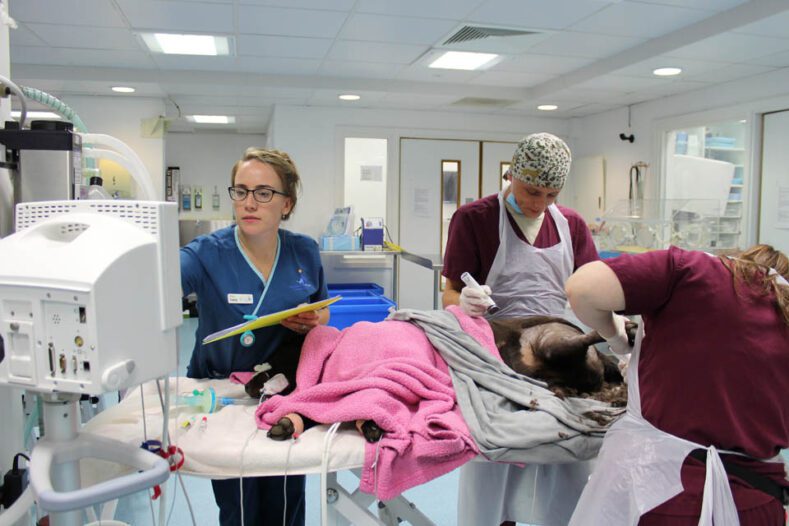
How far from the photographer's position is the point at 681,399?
3.59 ft

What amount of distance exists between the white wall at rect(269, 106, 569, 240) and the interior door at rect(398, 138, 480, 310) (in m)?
0.10

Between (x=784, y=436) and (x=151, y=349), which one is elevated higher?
(x=151, y=349)

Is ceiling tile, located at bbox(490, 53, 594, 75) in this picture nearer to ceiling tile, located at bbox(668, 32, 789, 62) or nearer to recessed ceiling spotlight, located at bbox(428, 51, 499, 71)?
recessed ceiling spotlight, located at bbox(428, 51, 499, 71)

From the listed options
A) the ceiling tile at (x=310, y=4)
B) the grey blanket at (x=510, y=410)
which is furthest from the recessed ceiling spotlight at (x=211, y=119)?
the grey blanket at (x=510, y=410)

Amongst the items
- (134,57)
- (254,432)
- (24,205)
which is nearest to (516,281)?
(254,432)

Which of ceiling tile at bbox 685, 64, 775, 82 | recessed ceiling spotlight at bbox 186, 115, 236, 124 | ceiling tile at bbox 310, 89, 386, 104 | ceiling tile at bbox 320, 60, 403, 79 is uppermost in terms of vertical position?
ceiling tile at bbox 320, 60, 403, 79

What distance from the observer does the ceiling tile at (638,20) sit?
3.13 meters

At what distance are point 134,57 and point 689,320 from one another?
4.22m

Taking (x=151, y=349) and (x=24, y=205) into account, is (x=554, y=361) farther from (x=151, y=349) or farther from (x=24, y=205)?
(x=24, y=205)

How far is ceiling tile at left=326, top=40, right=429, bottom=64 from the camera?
152 inches

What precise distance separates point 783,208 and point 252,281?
13.4 feet

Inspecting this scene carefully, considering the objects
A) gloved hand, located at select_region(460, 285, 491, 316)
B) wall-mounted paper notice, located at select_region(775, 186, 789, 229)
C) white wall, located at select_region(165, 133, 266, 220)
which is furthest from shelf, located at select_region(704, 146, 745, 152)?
white wall, located at select_region(165, 133, 266, 220)

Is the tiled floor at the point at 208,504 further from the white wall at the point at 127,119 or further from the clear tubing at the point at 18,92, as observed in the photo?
the white wall at the point at 127,119

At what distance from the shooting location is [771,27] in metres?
3.14
